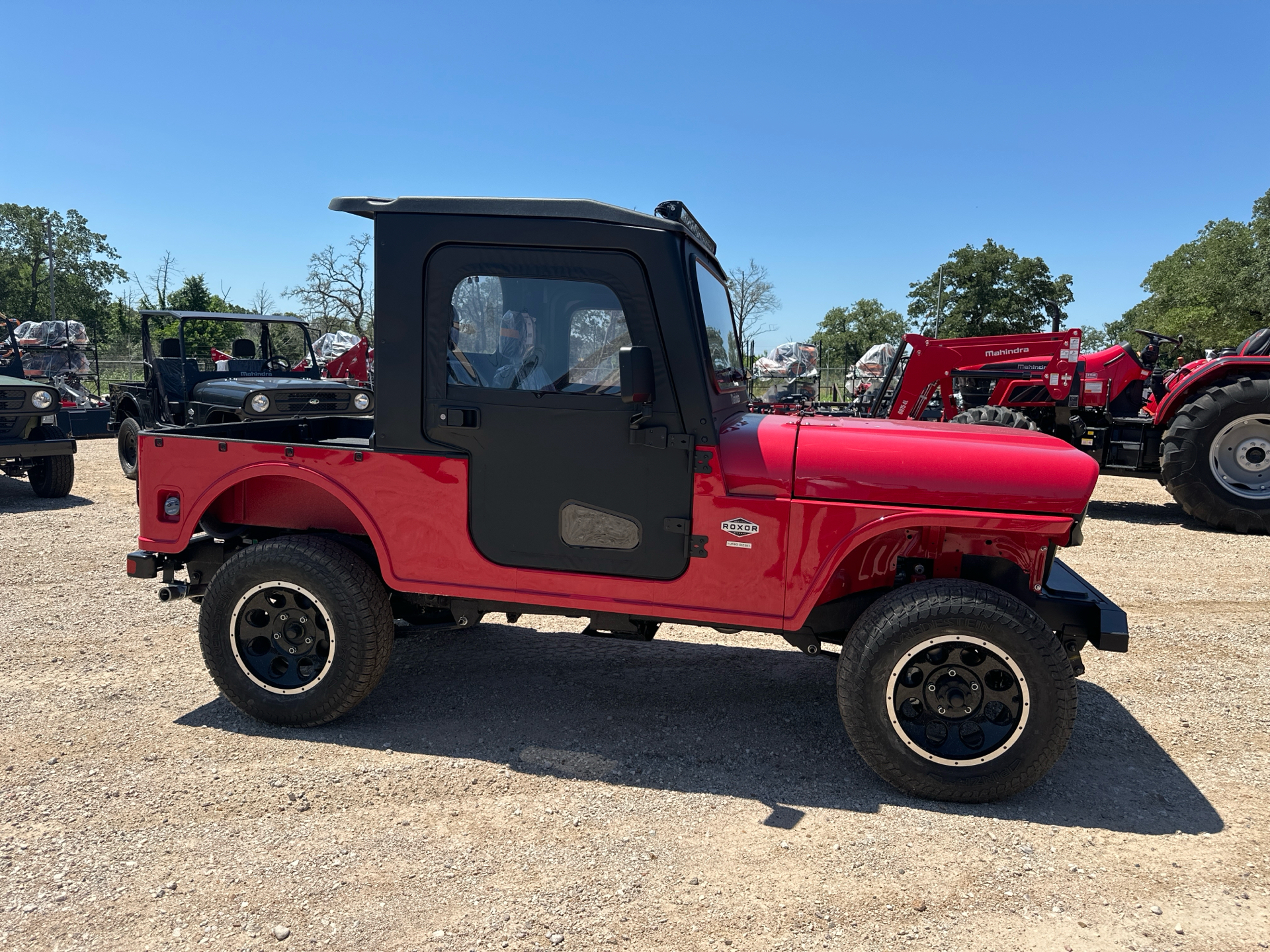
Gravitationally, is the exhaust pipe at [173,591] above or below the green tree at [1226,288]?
below

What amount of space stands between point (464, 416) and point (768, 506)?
53.6 inches

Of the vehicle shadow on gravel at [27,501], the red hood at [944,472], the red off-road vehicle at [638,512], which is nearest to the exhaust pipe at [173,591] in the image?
the red off-road vehicle at [638,512]

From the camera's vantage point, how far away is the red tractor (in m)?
9.03

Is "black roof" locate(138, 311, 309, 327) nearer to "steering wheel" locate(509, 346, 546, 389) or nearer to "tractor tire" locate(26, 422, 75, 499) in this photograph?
"tractor tire" locate(26, 422, 75, 499)

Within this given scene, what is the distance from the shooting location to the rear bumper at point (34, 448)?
30.1 feet

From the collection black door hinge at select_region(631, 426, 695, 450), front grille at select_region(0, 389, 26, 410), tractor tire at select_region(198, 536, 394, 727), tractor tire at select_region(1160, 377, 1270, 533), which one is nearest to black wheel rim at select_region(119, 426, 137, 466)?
front grille at select_region(0, 389, 26, 410)

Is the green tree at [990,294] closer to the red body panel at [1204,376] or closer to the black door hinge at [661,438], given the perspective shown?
the red body panel at [1204,376]

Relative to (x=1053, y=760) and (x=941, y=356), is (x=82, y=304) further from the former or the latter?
(x=1053, y=760)

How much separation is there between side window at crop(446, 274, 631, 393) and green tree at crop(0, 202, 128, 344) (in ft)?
169

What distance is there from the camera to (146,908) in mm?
2568

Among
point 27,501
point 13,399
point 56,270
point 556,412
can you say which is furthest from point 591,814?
point 56,270

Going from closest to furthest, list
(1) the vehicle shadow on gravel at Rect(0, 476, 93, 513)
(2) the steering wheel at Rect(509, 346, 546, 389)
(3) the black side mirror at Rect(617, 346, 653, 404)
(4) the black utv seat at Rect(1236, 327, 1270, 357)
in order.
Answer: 1. (3) the black side mirror at Rect(617, 346, 653, 404)
2. (2) the steering wheel at Rect(509, 346, 546, 389)
3. (1) the vehicle shadow on gravel at Rect(0, 476, 93, 513)
4. (4) the black utv seat at Rect(1236, 327, 1270, 357)

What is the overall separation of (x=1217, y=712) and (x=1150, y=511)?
280 inches

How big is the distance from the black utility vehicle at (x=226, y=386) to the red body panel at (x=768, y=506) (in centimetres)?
619
